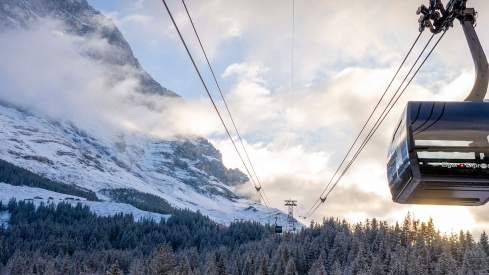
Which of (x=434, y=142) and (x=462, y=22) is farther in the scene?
(x=434, y=142)

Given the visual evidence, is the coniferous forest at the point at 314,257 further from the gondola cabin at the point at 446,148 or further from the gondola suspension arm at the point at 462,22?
the gondola suspension arm at the point at 462,22

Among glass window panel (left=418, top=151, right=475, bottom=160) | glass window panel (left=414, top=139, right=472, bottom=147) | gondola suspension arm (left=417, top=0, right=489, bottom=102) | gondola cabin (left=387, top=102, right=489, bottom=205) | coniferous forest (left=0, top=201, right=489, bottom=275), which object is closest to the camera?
gondola suspension arm (left=417, top=0, right=489, bottom=102)

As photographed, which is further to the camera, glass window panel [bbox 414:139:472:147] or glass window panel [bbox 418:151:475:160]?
glass window panel [bbox 414:139:472:147]

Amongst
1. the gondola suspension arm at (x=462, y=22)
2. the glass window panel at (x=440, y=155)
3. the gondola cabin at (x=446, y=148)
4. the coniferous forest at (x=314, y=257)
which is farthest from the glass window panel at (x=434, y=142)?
the coniferous forest at (x=314, y=257)

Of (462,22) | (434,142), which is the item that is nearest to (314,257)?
(434,142)

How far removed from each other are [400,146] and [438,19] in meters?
4.30

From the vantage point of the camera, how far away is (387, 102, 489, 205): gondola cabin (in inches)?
590

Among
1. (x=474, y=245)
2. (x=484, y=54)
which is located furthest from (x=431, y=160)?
(x=474, y=245)

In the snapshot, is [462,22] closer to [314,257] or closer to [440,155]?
[440,155]

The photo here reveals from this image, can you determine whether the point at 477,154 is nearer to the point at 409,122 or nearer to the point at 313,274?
the point at 409,122

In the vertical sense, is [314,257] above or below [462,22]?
above

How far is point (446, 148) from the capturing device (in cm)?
1550

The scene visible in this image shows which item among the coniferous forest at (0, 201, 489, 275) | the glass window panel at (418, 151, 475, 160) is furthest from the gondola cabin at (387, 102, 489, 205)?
the coniferous forest at (0, 201, 489, 275)

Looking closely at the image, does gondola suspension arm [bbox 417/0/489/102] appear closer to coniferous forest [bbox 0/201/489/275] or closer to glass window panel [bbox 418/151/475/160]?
Result: glass window panel [bbox 418/151/475/160]
